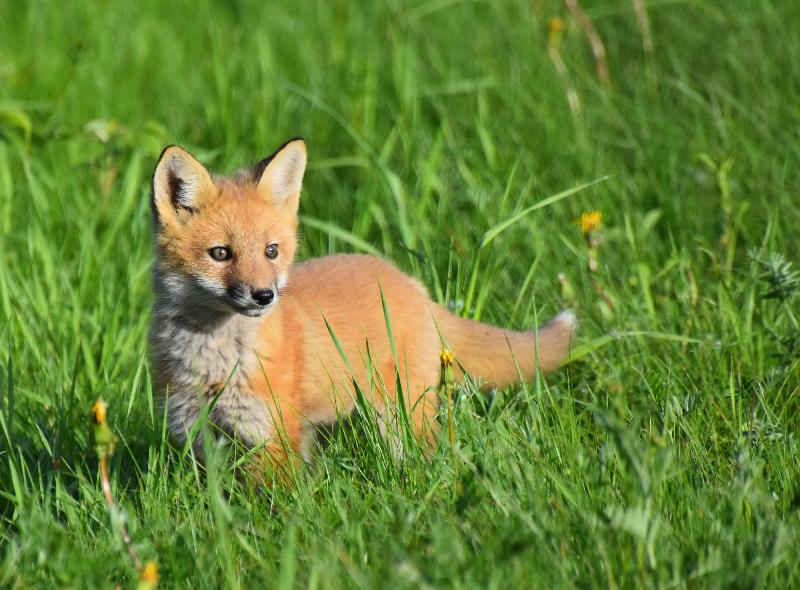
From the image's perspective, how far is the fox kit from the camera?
3.80 meters

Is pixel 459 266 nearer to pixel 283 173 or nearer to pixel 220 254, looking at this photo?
pixel 283 173

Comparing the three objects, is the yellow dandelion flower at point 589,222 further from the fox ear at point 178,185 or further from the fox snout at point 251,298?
the fox ear at point 178,185

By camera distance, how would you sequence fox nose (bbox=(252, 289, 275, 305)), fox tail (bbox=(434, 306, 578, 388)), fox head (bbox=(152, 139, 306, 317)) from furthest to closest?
fox tail (bbox=(434, 306, 578, 388)) → fox head (bbox=(152, 139, 306, 317)) → fox nose (bbox=(252, 289, 275, 305))

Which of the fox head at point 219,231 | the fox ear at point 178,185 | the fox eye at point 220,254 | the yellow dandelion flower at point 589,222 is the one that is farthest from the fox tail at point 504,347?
the fox ear at point 178,185

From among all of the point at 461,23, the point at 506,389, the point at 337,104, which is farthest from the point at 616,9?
the point at 506,389

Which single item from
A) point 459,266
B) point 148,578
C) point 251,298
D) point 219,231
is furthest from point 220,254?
point 148,578

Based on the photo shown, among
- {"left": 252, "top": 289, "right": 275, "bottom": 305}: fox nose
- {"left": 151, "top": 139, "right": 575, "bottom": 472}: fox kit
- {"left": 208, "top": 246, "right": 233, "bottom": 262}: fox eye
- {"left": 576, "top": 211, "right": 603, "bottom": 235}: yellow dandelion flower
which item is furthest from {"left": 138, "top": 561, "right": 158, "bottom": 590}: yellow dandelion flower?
{"left": 576, "top": 211, "right": 603, "bottom": 235}: yellow dandelion flower

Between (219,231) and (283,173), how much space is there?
41cm

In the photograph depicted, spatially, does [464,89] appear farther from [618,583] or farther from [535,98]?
[618,583]

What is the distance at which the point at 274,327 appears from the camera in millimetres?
3973

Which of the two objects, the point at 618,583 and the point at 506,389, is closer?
the point at 618,583

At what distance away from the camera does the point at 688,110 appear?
18.7 ft

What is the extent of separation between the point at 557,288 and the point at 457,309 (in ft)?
1.78

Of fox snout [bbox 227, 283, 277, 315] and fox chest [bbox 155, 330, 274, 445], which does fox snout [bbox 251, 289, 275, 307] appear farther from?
fox chest [bbox 155, 330, 274, 445]
